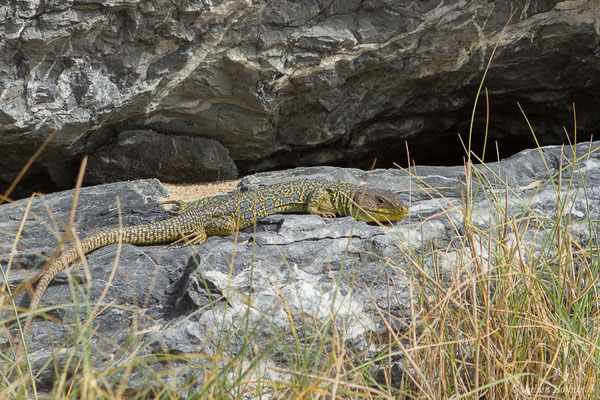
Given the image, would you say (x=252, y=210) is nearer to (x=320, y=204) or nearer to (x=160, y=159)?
(x=320, y=204)

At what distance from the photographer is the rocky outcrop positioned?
6.03 m

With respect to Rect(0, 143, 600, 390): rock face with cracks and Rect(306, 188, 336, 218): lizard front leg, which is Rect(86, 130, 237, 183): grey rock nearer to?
Rect(0, 143, 600, 390): rock face with cracks

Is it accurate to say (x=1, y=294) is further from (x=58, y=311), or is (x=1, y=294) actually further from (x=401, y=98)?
(x=401, y=98)

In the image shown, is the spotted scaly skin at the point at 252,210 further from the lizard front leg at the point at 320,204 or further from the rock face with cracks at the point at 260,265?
the rock face with cracks at the point at 260,265

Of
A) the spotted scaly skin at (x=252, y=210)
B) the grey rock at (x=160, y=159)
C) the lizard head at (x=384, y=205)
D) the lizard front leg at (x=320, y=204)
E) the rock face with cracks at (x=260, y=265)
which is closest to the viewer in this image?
the rock face with cracks at (x=260, y=265)

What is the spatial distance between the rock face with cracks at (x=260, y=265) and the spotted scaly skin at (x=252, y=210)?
0.13 metres

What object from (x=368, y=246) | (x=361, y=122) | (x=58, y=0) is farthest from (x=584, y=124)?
(x=58, y=0)

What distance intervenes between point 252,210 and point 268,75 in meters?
1.48

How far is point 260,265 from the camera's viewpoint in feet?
16.7

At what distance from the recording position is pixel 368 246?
539cm

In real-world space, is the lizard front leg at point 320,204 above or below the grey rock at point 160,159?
below

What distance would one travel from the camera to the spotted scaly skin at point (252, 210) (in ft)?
18.7

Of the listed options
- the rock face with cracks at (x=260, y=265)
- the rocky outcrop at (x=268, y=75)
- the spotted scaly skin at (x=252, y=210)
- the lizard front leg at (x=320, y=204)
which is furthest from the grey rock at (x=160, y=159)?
the lizard front leg at (x=320, y=204)

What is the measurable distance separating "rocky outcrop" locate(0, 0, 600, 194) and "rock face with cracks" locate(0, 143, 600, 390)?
80 centimetres
